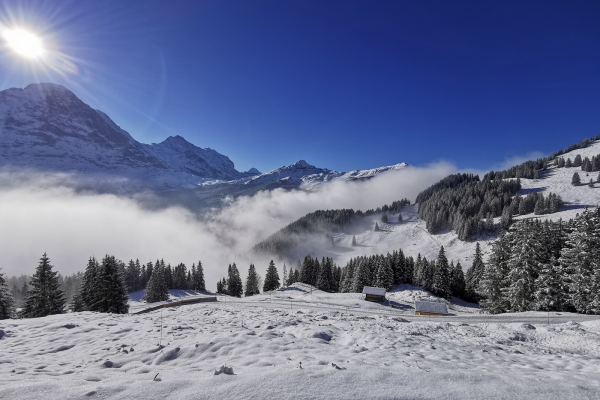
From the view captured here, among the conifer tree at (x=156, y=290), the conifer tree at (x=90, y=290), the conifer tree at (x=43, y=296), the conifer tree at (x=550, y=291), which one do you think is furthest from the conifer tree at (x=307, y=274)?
the conifer tree at (x=550, y=291)

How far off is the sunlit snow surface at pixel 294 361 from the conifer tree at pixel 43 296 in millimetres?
23405

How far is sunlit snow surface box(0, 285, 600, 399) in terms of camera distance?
502 centimetres

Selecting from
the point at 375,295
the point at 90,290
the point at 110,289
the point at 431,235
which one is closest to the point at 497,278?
the point at 375,295

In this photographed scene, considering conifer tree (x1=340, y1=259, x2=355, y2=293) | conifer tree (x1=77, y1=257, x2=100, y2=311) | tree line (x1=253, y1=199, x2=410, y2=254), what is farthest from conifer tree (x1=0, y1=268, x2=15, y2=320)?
tree line (x1=253, y1=199, x2=410, y2=254)

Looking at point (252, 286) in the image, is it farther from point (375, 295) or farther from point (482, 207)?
point (482, 207)

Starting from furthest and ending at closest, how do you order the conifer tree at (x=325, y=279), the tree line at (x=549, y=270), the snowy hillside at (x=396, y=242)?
the snowy hillside at (x=396, y=242) → the conifer tree at (x=325, y=279) → the tree line at (x=549, y=270)

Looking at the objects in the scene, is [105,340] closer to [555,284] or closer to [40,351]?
[40,351]

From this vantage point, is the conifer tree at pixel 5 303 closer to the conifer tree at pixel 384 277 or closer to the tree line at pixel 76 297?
the tree line at pixel 76 297

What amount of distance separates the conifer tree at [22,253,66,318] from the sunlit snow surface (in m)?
23.4

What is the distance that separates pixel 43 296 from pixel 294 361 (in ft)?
127

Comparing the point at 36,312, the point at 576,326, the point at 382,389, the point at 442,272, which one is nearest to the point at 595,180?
the point at 442,272

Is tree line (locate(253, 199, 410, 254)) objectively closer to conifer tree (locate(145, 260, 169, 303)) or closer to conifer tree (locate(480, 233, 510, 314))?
conifer tree (locate(145, 260, 169, 303))

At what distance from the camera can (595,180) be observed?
149 meters

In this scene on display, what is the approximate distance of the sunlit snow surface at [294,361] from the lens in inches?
197
